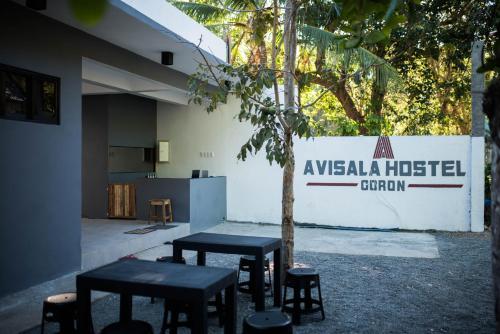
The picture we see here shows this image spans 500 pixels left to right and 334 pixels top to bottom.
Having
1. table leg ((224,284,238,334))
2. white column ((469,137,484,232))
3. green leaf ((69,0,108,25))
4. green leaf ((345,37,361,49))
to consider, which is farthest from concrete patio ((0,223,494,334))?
green leaf ((69,0,108,25))

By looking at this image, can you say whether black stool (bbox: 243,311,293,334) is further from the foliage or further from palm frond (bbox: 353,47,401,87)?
palm frond (bbox: 353,47,401,87)

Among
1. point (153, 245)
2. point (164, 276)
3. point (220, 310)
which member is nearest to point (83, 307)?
point (164, 276)

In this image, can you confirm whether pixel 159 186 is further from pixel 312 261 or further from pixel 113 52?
pixel 312 261

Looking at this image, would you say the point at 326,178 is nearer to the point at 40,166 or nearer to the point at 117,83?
the point at 117,83

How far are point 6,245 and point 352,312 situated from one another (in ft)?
11.8

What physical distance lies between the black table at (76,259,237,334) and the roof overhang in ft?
8.01

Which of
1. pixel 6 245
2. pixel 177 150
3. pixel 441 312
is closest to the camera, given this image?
pixel 441 312

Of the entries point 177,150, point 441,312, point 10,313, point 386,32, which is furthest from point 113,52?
point 386,32

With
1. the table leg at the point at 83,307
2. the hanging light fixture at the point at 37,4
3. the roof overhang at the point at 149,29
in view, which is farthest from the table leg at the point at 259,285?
the hanging light fixture at the point at 37,4

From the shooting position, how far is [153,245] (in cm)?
792

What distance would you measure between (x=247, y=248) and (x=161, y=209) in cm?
528

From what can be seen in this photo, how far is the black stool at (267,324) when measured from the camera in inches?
117

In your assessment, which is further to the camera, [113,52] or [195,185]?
[195,185]

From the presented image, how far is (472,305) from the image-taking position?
4789 mm
